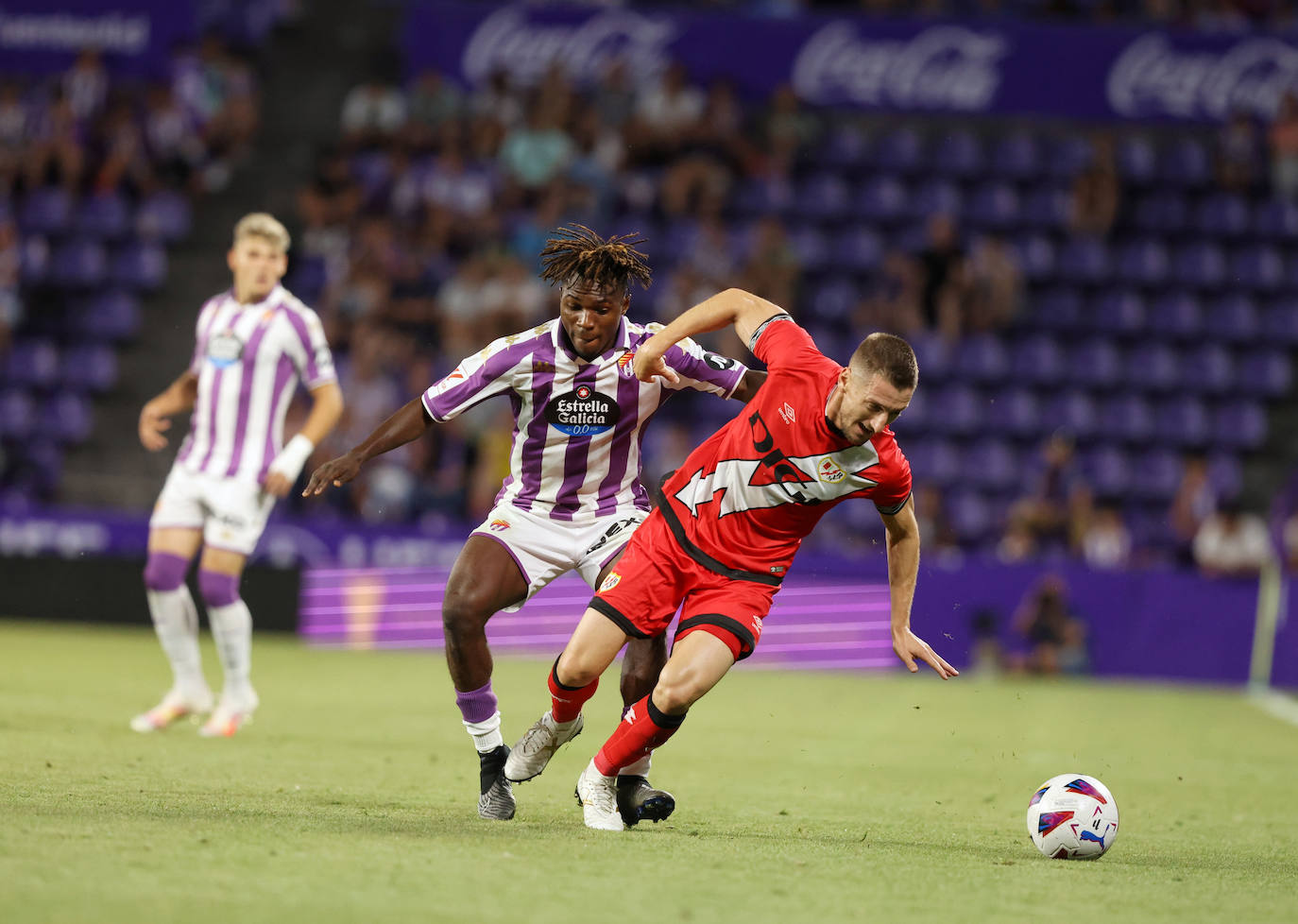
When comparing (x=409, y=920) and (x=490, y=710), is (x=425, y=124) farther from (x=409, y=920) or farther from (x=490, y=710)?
(x=409, y=920)

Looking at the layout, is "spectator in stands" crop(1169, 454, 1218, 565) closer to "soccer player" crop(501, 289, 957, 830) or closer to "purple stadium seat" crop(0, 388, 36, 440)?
"soccer player" crop(501, 289, 957, 830)

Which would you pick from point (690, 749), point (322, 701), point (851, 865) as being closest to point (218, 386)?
point (322, 701)

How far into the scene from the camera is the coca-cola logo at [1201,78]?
59.6ft

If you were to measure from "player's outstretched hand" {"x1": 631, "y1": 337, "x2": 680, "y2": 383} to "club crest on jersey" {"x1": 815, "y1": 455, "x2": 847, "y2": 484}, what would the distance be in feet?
2.42

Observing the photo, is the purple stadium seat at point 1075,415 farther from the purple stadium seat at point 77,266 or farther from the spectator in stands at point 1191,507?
the purple stadium seat at point 77,266

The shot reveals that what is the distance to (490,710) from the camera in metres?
6.39

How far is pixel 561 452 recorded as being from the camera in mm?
6637

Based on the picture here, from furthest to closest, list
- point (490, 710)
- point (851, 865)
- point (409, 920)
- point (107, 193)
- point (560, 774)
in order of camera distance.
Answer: point (107, 193) → point (560, 774) → point (490, 710) → point (851, 865) → point (409, 920)

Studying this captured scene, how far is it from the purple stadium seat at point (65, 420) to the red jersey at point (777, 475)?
1216 centimetres

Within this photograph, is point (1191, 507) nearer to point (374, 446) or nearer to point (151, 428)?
point (151, 428)

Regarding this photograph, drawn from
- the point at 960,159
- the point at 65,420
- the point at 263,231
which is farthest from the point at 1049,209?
the point at 263,231

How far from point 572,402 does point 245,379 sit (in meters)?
2.84

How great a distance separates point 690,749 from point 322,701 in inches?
110

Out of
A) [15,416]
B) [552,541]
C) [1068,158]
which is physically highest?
[1068,158]
